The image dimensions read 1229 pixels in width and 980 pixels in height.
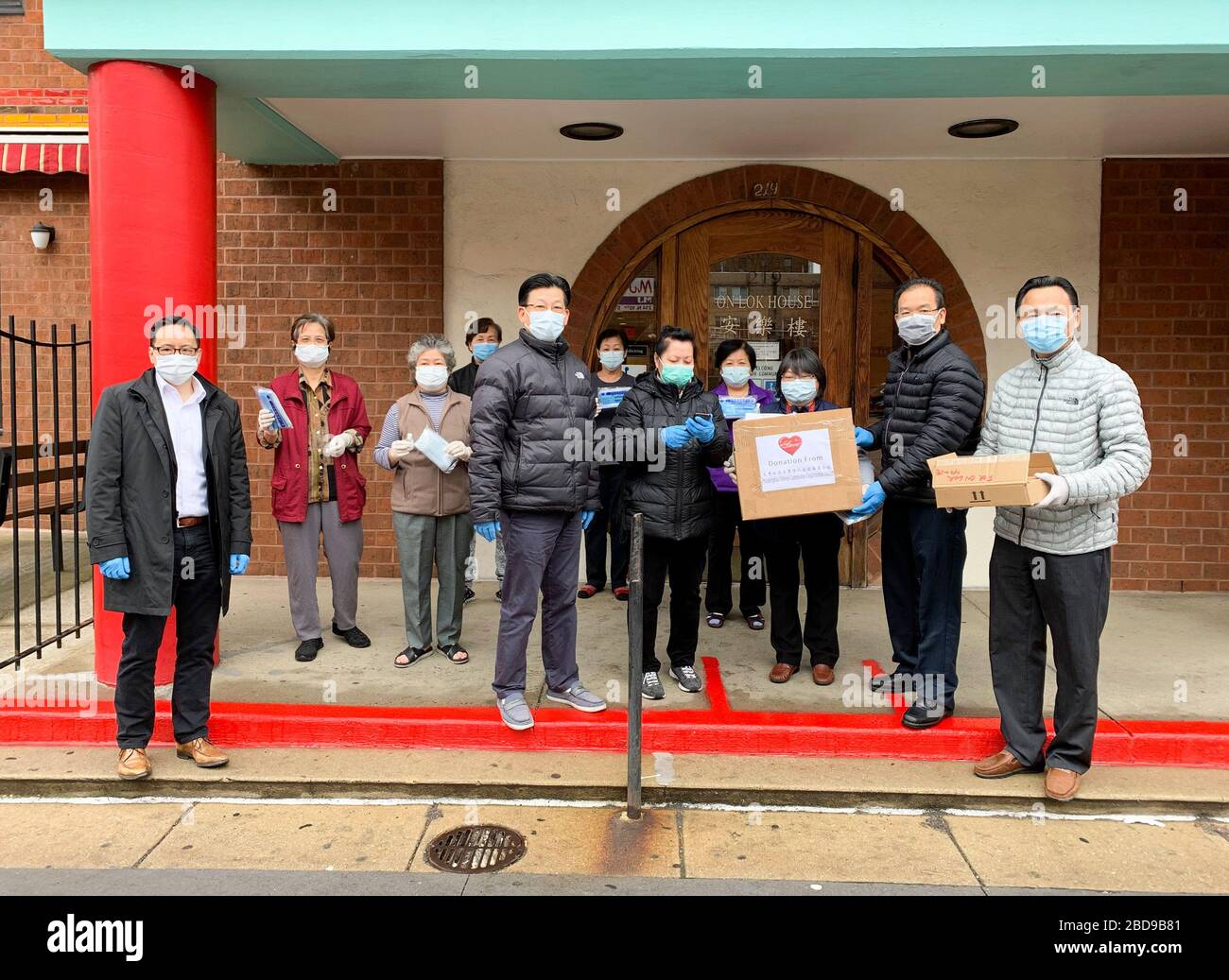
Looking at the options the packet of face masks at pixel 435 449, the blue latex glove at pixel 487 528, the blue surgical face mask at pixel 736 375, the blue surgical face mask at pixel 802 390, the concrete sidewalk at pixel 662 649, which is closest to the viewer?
the blue latex glove at pixel 487 528

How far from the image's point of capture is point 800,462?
4691mm

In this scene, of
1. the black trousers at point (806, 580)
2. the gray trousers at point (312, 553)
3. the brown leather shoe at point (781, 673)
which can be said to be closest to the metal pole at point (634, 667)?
the black trousers at point (806, 580)

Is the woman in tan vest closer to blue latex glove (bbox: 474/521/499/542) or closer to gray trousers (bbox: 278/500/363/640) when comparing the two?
gray trousers (bbox: 278/500/363/640)

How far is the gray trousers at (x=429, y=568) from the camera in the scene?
5.62 m

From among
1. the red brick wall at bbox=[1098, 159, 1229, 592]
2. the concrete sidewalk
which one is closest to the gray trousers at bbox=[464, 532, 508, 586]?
the concrete sidewalk

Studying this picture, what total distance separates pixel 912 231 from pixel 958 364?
11.2 ft

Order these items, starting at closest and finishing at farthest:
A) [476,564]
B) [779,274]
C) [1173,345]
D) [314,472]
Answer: [314,472], [1173,345], [779,274], [476,564]

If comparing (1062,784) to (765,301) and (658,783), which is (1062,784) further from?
(765,301)

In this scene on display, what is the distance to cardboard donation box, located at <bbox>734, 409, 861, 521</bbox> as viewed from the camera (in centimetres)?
465

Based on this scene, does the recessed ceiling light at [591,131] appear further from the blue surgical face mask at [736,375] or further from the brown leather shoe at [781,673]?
the brown leather shoe at [781,673]

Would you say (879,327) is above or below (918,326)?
above

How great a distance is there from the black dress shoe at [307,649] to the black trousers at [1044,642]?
12.0 feet

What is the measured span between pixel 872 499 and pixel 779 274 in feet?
11.5

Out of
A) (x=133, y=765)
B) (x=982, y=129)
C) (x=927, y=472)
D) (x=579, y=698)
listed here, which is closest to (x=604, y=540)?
(x=579, y=698)
